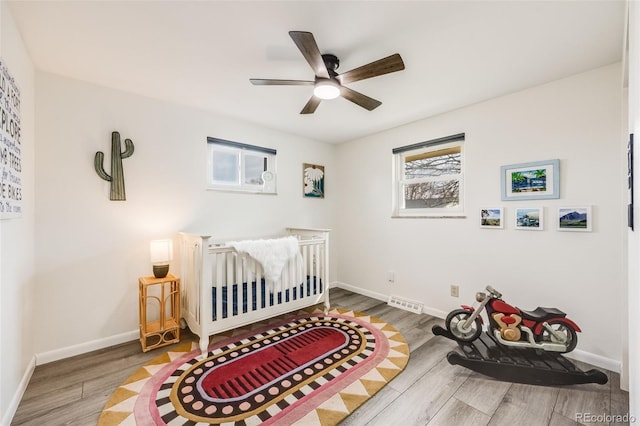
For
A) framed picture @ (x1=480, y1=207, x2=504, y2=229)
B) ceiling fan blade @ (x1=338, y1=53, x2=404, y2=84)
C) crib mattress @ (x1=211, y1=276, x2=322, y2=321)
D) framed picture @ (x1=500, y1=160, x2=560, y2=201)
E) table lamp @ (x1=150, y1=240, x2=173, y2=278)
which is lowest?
crib mattress @ (x1=211, y1=276, x2=322, y2=321)

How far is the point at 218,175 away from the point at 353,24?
2.12 m

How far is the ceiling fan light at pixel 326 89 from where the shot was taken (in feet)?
6.07

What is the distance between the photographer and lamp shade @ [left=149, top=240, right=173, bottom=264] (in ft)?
7.68

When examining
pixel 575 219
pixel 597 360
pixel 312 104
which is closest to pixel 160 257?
pixel 312 104

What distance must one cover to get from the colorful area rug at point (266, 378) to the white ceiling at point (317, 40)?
87.4 inches

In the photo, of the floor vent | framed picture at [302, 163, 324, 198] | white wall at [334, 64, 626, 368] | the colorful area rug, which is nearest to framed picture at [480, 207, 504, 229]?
white wall at [334, 64, 626, 368]

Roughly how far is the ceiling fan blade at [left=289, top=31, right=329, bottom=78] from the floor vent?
2.59 meters

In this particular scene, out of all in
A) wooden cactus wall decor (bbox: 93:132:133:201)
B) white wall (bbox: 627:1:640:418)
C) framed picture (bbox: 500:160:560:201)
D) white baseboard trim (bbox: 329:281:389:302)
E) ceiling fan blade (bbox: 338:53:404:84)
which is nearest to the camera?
white wall (bbox: 627:1:640:418)

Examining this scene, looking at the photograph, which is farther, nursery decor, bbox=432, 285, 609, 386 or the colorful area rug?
nursery decor, bbox=432, 285, 609, 386

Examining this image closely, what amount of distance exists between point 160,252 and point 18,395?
1.13m

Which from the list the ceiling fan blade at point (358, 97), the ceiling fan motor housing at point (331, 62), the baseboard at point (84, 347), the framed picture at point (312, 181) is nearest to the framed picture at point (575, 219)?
the ceiling fan blade at point (358, 97)

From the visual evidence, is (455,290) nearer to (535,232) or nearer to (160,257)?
(535,232)

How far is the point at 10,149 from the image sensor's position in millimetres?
1505

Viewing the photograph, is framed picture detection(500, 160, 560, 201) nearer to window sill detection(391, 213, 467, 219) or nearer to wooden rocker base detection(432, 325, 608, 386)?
window sill detection(391, 213, 467, 219)
